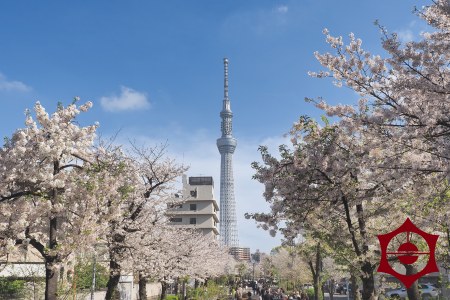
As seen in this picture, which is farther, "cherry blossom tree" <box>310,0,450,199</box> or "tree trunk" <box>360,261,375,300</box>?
"tree trunk" <box>360,261,375,300</box>

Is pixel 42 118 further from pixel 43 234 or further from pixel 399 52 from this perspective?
pixel 399 52

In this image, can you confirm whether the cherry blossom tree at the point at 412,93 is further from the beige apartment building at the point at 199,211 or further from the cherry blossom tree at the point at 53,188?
the beige apartment building at the point at 199,211

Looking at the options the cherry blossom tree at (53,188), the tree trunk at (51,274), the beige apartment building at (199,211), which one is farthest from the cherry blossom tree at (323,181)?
the beige apartment building at (199,211)

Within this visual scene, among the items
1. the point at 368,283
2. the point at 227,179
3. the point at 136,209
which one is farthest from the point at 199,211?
the point at 227,179

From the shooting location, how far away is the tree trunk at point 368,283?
39.0 feet

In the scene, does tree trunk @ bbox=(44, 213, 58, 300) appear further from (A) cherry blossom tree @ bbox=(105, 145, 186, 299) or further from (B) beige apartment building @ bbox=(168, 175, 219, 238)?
(B) beige apartment building @ bbox=(168, 175, 219, 238)

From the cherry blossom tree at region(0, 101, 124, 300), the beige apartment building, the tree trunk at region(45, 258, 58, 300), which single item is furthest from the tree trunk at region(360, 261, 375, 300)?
the beige apartment building

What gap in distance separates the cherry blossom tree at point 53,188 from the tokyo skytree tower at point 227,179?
428 feet

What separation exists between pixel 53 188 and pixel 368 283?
9.65 metres

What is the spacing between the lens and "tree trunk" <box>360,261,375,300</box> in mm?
11883

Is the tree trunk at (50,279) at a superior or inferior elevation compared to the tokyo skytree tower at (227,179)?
inferior

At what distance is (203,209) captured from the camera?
76438mm

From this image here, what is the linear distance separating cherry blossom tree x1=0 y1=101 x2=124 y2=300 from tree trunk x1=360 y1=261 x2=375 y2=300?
8.04m

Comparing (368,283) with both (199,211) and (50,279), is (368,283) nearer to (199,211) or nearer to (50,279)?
(50,279)
